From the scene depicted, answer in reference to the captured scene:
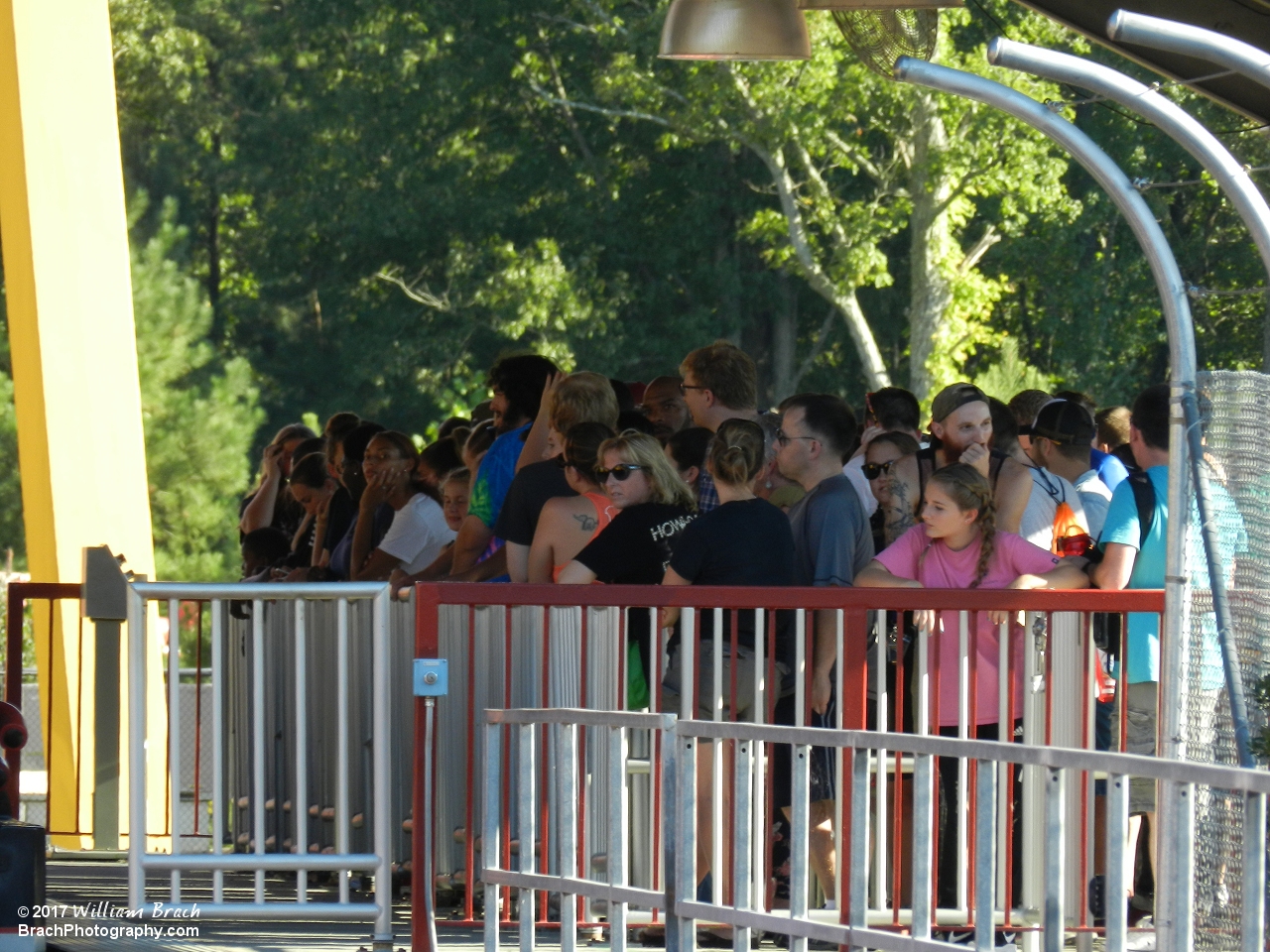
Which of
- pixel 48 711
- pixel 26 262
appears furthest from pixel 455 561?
pixel 26 262

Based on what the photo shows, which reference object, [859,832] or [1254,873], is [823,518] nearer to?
[859,832]

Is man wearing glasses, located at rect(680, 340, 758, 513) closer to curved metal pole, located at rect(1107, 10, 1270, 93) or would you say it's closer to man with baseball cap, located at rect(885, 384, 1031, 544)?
man with baseball cap, located at rect(885, 384, 1031, 544)

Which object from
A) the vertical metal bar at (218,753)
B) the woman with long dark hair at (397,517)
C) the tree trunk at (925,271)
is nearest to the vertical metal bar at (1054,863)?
the vertical metal bar at (218,753)

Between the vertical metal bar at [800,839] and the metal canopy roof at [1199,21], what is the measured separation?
3786 mm

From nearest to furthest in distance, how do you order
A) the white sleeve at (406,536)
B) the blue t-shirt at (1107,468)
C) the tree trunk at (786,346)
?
the blue t-shirt at (1107,468) → the white sleeve at (406,536) → the tree trunk at (786,346)

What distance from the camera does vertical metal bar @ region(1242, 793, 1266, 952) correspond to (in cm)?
377

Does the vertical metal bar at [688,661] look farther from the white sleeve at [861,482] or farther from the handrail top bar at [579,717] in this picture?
the white sleeve at [861,482]

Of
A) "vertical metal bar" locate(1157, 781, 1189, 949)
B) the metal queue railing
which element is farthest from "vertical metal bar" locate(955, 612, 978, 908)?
"vertical metal bar" locate(1157, 781, 1189, 949)

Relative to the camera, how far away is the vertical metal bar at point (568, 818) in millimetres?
5688

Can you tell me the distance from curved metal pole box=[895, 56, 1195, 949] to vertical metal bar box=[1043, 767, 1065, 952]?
1.25m

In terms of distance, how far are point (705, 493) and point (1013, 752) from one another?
9.77ft

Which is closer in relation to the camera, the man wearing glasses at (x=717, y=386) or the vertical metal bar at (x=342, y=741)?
the vertical metal bar at (x=342, y=741)

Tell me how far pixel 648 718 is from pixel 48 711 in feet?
21.1

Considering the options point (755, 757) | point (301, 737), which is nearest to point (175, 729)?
point (301, 737)
